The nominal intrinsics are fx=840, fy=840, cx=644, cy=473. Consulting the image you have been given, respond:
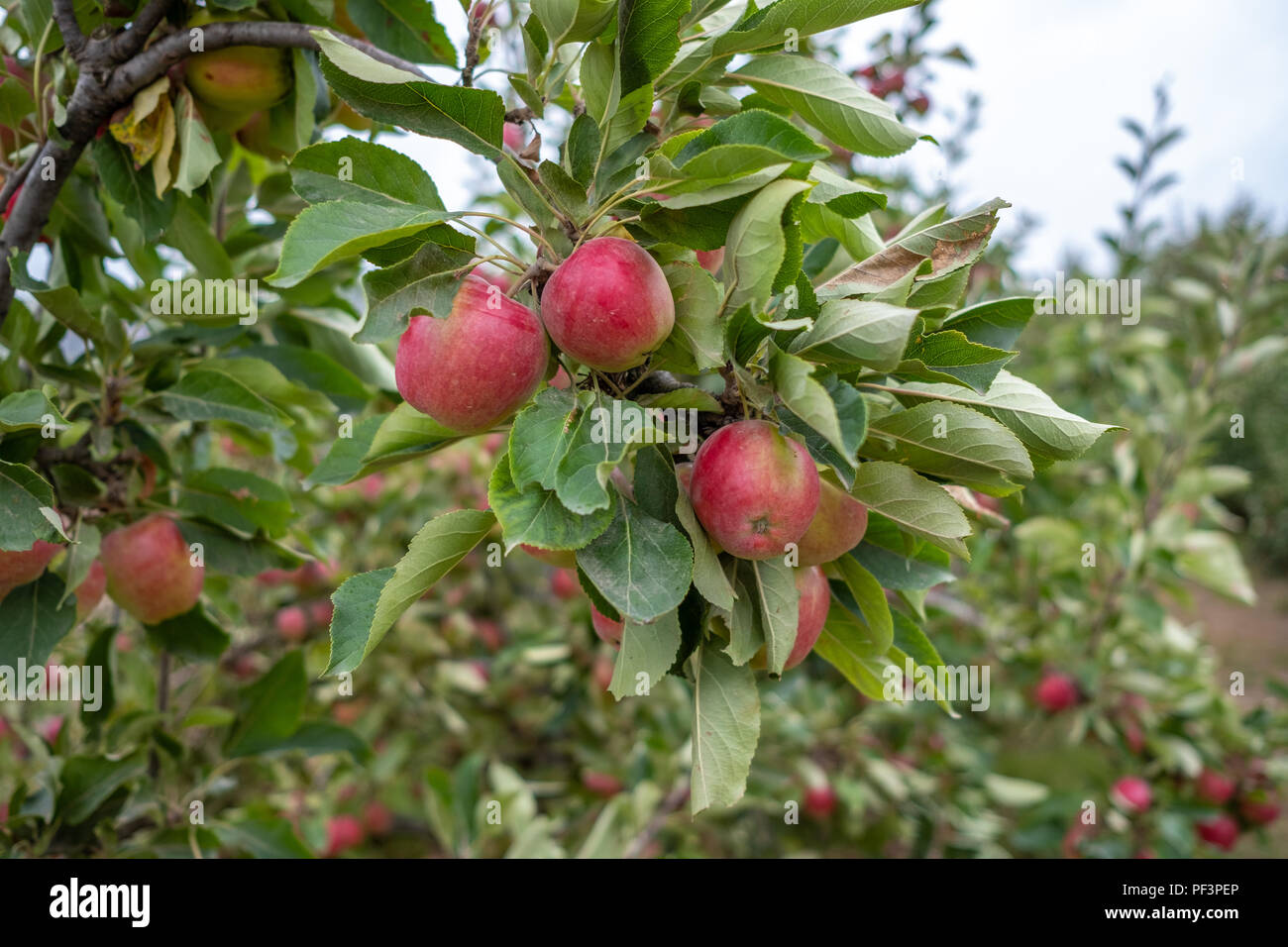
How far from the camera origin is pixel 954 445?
74 centimetres

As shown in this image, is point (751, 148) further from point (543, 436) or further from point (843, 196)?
point (543, 436)

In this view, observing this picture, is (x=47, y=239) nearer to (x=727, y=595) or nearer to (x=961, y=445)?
(x=727, y=595)

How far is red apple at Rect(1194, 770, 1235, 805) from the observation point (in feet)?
8.70

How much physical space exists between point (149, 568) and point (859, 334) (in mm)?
988

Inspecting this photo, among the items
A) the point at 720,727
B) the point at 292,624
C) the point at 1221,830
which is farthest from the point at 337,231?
the point at 1221,830

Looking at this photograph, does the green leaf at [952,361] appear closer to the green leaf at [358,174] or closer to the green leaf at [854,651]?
the green leaf at [854,651]

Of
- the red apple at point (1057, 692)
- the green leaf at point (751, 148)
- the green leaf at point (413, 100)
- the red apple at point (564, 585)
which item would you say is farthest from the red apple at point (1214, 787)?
the green leaf at point (413, 100)

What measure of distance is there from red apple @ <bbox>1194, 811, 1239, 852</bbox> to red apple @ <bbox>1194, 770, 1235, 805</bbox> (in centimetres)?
8

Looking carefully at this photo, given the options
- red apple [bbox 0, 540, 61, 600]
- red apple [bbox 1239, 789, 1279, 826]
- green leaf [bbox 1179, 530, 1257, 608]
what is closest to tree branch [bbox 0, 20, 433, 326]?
red apple [bbox 0, 540, 61, 600]

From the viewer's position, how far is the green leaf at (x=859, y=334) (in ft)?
2.11

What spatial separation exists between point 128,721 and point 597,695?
4.64 ft

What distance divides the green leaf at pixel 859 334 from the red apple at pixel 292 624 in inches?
94.7

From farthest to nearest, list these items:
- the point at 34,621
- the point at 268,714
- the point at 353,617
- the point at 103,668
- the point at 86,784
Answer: the point at 268,714 < the point at 103,668 < the point at 86,784 < the point at 34,621 < the point at 353,617
